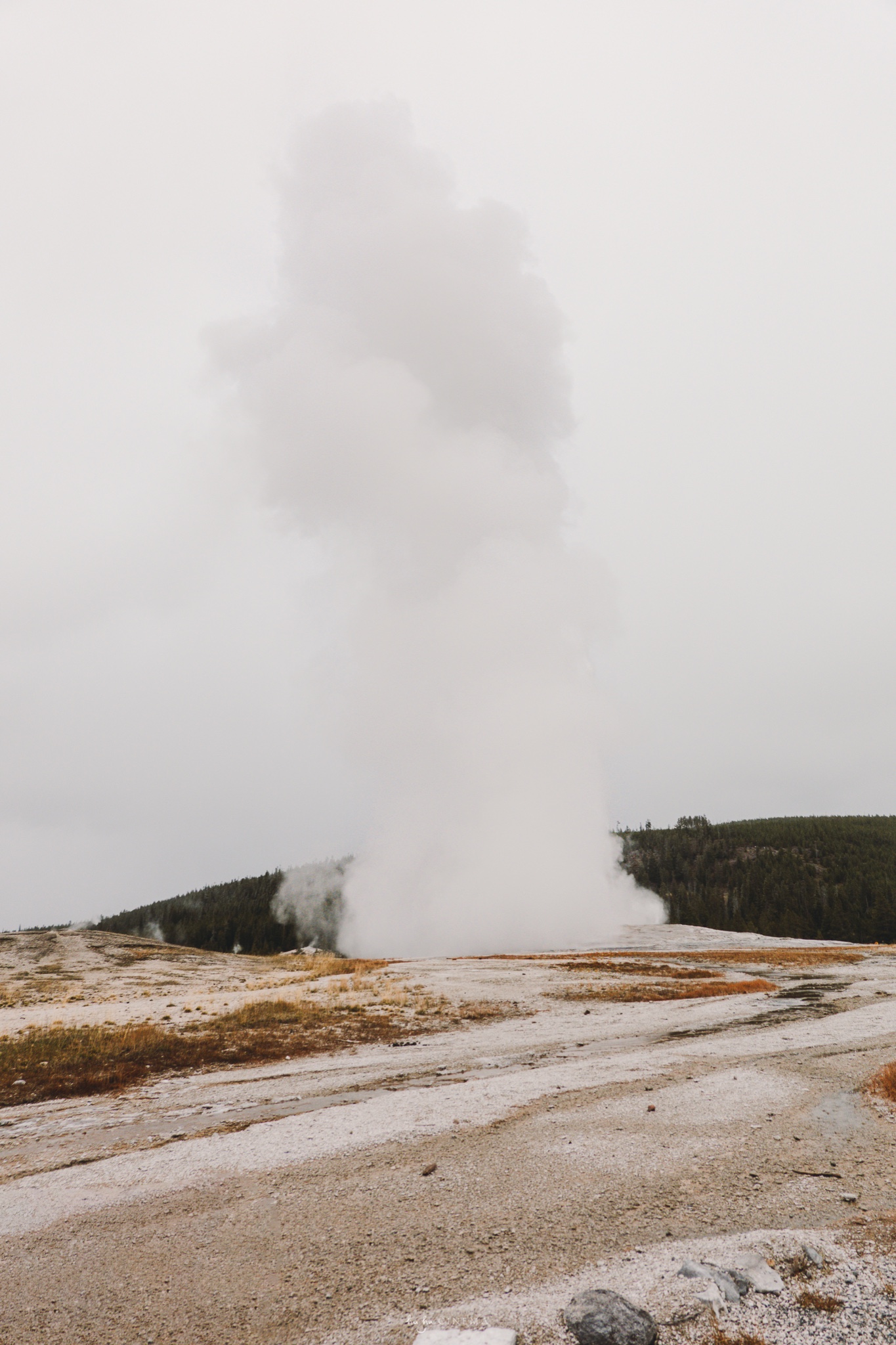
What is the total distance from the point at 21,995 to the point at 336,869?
156077 millimetres

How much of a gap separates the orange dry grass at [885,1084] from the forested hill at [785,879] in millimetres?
125694

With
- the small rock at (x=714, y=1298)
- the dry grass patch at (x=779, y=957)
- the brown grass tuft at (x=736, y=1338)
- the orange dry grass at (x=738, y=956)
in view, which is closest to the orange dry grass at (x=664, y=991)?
the orange dry grass at (x=738, y=956)

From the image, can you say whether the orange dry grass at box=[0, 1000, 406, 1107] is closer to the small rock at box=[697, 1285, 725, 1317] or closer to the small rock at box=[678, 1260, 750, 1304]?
the small rock at box=[678, 1260, 750, 1304]

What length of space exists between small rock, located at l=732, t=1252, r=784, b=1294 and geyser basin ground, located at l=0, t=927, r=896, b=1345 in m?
0.16

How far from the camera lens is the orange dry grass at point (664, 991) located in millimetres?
34000

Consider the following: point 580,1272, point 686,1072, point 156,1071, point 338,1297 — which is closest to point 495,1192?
point 580,1272

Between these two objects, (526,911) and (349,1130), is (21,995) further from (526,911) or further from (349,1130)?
(526,911)

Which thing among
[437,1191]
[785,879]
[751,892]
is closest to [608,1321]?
[437,1191]

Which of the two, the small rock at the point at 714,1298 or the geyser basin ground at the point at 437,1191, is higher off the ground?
the small rock at the point at 714,1298

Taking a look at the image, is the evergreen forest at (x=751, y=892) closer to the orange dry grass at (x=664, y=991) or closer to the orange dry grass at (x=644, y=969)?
the orange dry grass at (x=644, y=969)

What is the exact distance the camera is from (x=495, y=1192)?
30.9 feet

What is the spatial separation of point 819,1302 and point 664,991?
1314 inches

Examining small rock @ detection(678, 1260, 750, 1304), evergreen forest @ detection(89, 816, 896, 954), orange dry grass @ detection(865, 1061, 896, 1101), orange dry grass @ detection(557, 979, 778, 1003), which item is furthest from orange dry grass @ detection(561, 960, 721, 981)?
evergreen forest @ detection(89, 816, 896, 954)

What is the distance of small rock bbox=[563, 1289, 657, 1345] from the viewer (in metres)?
5.88
